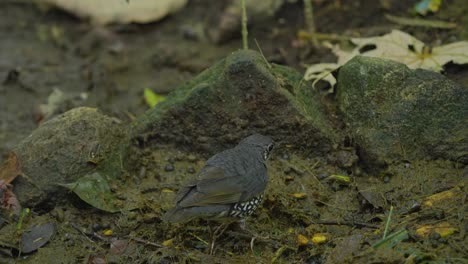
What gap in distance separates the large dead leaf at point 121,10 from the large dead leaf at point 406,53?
Result: 9.99ft

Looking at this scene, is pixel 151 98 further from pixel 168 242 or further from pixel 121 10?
pixel 168 242

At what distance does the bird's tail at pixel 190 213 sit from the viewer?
518 cm

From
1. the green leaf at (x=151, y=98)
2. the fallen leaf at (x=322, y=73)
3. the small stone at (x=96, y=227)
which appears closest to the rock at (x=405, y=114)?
the fallen leaf at (x=322, y=73)

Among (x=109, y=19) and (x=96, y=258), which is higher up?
(x=109, y=19)

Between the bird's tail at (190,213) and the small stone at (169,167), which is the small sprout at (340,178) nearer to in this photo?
the bird's tail at (190,213)

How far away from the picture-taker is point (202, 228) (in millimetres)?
5695

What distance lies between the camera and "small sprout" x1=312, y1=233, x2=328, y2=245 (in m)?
5.36

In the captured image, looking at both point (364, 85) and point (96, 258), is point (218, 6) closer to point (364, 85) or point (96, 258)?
point (364, 85)

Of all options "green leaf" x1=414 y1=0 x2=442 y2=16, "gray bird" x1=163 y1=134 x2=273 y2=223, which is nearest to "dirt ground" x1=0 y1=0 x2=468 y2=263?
"green leaf" x1=414 y1=0 x2=442 y2=16

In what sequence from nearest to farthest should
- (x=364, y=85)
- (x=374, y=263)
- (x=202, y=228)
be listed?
(x=374, y=263) → (x=202, y=228) → (x=364, y=85)

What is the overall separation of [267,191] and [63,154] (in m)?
1.77

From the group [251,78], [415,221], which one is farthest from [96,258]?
[415,221]

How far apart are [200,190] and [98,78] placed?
12.4 feet

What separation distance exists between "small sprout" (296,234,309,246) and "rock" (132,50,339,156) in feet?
3.59
